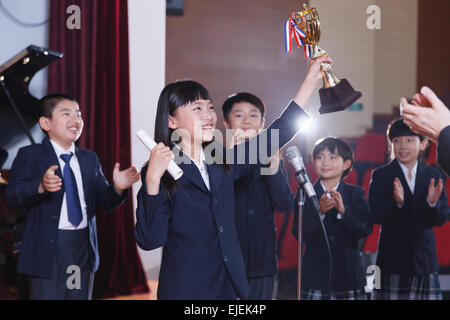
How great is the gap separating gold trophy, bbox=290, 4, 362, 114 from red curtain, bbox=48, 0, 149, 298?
2002 millimetres

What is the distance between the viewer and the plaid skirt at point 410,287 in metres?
1.87

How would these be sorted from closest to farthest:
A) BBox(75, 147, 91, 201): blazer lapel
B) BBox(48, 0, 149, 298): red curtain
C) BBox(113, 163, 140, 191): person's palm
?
BBox(113, 163, 140, 191): person's palm
BBox(75, 147, 91, 201): blazer lapel
BBox(48, 0, 149, 298): red curtain

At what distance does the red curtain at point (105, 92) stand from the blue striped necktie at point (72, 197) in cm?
118

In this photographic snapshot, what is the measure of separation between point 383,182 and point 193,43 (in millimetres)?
2622

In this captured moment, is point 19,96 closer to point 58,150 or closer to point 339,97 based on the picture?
point 58,150

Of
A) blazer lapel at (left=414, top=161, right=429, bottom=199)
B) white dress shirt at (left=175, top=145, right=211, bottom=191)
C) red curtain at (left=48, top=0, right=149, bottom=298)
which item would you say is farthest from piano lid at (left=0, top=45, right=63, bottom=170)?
blazer lapel at (left=414, top=161, right=429, bottom=199)

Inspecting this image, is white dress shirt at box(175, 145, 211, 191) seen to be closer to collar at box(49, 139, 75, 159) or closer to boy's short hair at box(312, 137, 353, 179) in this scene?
collar at box(49, 139, 75, 159)

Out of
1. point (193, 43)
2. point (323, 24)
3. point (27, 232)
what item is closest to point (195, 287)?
point (27, 232)

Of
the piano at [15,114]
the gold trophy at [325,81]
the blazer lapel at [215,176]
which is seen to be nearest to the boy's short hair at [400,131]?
the gold trophy at [325,81]

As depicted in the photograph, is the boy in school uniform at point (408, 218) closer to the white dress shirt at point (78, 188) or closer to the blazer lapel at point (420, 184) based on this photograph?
the blazer lapel at point (420, 184)

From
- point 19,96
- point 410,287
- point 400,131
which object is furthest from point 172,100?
point 19,96

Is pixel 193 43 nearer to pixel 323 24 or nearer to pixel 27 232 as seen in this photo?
pixel 323 24

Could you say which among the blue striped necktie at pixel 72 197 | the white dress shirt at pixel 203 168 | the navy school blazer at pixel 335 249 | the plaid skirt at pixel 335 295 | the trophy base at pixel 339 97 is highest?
the trophy base at pixel 339 97

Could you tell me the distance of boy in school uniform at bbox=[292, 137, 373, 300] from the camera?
1834 millimetres
